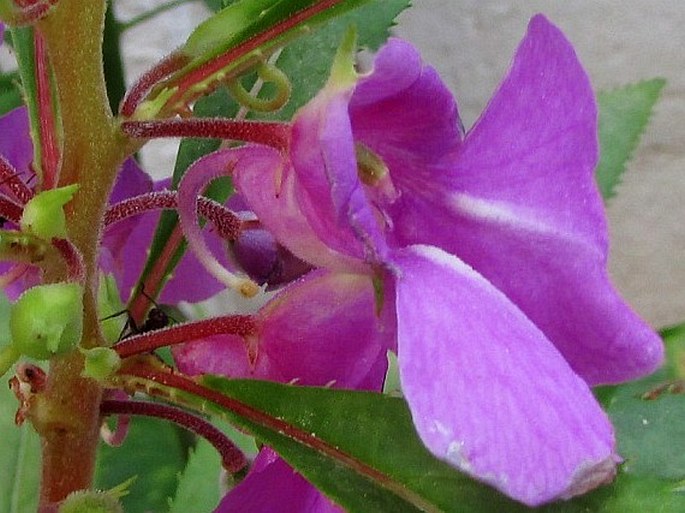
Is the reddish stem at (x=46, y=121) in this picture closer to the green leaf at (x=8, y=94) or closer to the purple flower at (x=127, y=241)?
the purple flower at (x=127, y=241)

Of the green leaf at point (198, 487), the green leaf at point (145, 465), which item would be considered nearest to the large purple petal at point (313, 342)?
the green leaf at point (198, 487)

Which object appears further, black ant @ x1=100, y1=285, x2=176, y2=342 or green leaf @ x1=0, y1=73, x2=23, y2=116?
green leaf @ x1=0, y1=73, x2=23, y2=116

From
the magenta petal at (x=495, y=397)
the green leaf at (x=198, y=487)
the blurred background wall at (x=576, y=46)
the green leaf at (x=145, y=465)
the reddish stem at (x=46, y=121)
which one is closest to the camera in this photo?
the magenta petal at (x=495, y=397)

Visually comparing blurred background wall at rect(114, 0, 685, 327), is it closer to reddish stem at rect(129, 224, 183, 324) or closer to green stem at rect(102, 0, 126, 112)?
green stem at rect(102, 0, 126, 112)

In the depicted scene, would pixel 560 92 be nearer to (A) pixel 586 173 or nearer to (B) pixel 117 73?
(A) pixel 586 173

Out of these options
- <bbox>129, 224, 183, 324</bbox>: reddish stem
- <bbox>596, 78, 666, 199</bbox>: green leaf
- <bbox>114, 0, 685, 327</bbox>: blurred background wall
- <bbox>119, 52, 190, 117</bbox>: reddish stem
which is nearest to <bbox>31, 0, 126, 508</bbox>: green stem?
<bbox>119, 52, 190, 117</bbox>: reddish stem

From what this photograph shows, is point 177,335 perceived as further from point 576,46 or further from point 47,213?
point 576,46

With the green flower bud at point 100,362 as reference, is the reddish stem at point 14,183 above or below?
above
